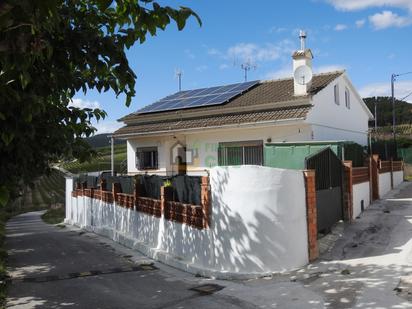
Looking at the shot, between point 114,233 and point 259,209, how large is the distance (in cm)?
869

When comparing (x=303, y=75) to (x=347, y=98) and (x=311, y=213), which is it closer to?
(x=347, y=98)

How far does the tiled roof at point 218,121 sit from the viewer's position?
15.8m

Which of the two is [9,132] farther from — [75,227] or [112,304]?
[75,227]

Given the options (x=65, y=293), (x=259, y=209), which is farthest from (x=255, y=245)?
(x=65, y=293)

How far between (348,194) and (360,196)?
64.9 inches

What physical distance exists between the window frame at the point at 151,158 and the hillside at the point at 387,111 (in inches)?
1598

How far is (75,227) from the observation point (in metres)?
23.3

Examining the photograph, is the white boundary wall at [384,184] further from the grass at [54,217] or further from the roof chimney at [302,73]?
the grass at [54,217]

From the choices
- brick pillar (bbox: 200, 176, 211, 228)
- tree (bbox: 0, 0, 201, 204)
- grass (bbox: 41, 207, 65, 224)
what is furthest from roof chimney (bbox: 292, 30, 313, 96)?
grass (bbox: 41, 207, 65, 224)

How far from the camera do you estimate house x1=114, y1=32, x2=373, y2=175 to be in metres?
16.2

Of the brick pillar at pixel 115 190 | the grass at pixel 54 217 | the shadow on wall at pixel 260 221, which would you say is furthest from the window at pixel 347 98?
the grass at pixel 54 217

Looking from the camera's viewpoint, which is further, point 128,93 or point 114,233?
point 114,233

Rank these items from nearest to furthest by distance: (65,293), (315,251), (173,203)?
(65,293) < (315,251) < (173,203)

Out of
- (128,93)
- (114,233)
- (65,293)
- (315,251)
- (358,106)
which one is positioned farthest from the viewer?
(358,106)
